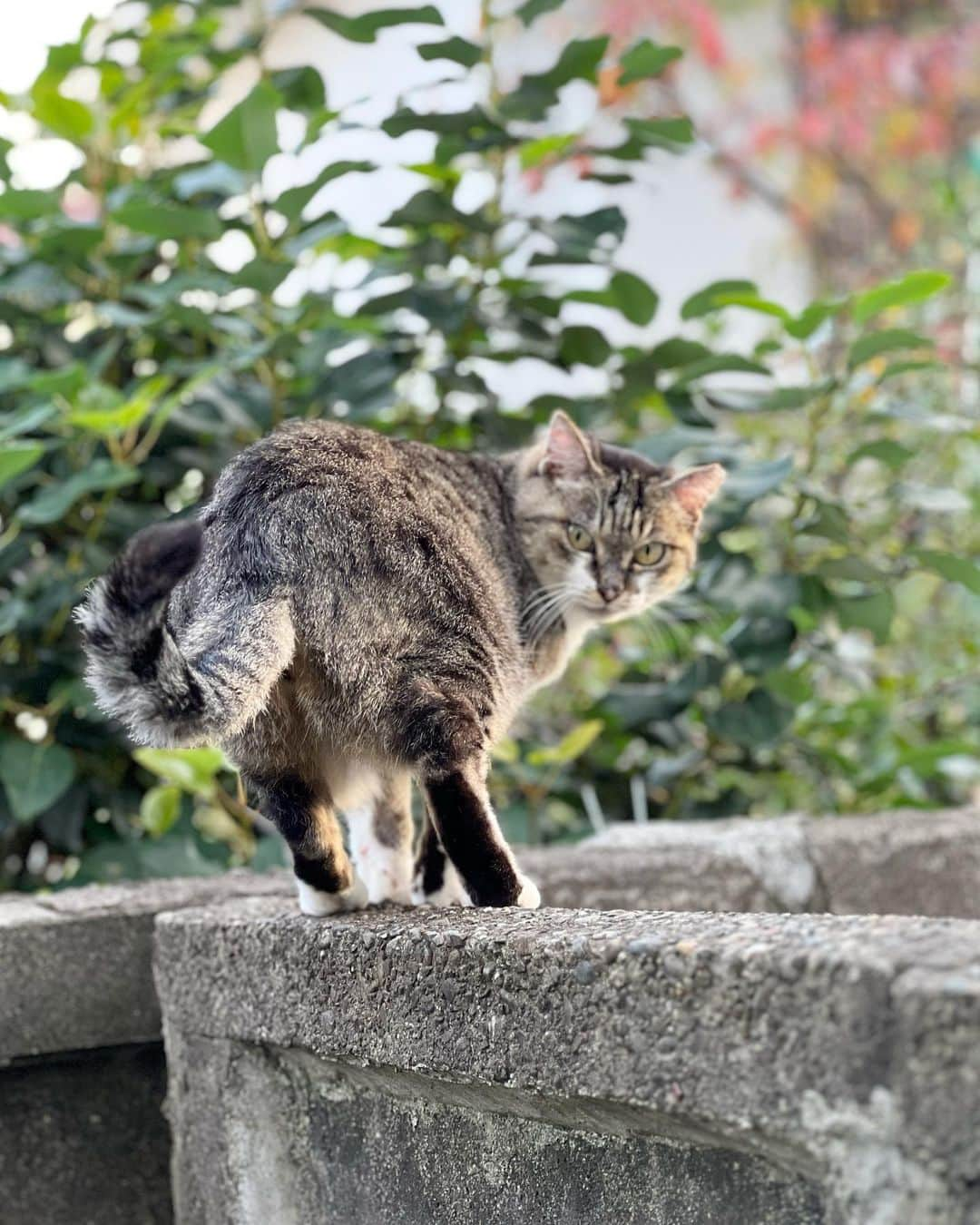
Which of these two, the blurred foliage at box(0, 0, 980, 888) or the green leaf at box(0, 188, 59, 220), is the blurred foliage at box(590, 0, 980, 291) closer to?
the blurred foliage at box(0, 0, 980, 888)

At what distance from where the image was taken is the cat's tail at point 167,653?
1.19 metres

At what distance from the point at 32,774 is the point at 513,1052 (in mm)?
1210

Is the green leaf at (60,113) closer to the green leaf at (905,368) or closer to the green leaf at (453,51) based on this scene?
the green leaf at (453,51)

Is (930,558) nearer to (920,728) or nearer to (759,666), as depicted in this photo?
(759,666)

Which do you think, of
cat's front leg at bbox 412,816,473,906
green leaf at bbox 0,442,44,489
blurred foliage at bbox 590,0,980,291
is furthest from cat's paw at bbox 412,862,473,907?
blurred foliage at bbox 590,0,980,291

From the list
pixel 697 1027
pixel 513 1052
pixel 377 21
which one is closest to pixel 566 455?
pixel 377 21

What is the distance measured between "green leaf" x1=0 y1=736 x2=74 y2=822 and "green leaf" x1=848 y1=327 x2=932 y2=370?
1292 mm

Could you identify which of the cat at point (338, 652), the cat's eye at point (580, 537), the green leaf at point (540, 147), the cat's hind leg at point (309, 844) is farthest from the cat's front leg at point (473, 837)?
the green leaf at point (540, 147)

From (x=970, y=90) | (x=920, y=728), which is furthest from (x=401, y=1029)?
(x=970, y=90)

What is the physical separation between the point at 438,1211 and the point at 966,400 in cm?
299

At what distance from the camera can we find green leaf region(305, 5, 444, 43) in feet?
7.24

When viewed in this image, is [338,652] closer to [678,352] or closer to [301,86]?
[678,352]

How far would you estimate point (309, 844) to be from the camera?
149 cm

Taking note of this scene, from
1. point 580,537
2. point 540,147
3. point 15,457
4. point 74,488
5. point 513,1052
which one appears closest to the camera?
point 513,1052
